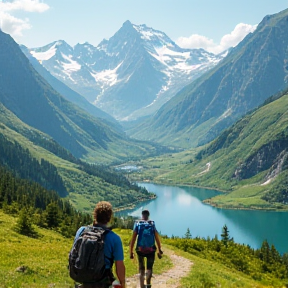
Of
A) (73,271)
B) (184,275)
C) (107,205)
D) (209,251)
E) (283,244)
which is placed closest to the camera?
(73,271)

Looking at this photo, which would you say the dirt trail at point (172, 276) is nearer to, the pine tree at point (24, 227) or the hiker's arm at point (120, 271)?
the hiker's arm at point (120, 271)

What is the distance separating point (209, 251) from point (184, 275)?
870 inches

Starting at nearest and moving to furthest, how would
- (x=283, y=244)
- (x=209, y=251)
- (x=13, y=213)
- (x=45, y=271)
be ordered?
(x=45, y=271) → (x=209, y=251) → (x=13, y=213) → (x=283, y=244)

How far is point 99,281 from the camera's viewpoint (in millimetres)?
13797

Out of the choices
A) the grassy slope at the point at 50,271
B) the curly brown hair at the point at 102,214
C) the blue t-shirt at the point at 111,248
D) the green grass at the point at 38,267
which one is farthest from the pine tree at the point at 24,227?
the blue t-shirt at the point at 111,248

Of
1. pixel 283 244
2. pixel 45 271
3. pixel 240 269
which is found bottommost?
pixel 283 244

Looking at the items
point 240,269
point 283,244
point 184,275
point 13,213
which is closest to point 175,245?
point 240,269

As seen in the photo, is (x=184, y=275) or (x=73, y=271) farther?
(x=184, y=275)

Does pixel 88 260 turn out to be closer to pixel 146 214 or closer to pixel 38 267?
pixel 146 214

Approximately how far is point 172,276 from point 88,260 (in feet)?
71.7

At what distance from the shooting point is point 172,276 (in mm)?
33688

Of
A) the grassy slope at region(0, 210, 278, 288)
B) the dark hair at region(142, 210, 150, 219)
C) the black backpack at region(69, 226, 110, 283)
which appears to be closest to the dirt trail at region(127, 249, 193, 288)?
the grassy slope at region(0, 210, 278, 288)

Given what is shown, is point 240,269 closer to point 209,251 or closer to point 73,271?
point 209,251

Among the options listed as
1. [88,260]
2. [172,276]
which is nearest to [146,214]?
[88,260]
